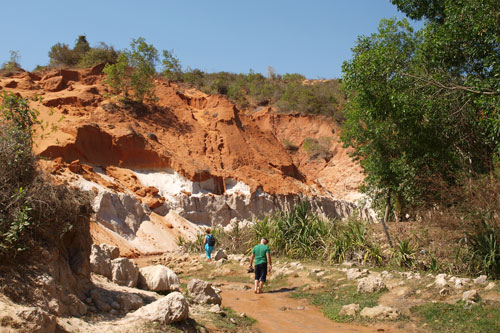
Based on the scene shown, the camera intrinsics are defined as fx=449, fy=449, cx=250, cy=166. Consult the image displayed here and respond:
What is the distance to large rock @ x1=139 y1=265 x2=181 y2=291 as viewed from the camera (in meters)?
8.95

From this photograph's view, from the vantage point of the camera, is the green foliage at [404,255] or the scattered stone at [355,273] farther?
the green foliage at [404,255]

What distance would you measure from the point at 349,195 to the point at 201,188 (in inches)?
584

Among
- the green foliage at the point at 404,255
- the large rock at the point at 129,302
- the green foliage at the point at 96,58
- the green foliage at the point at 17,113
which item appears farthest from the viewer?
the green foliage at the point at 96,58

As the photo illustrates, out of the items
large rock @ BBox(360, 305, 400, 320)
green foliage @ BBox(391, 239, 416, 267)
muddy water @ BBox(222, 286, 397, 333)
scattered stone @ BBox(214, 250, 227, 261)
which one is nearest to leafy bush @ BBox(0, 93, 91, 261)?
muddy water @ BBox(222, 286, 397, 333)

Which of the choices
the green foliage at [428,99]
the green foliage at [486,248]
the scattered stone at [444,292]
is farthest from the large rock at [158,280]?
the green foliage at [428,99]

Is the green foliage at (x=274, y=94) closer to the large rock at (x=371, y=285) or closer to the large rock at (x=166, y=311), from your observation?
the large rock at (x=371, y=285)

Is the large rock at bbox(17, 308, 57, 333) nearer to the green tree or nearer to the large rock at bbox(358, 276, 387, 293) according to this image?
the large rock at bbox(358, 276, 387, 293)

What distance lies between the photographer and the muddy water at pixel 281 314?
7.70 metres

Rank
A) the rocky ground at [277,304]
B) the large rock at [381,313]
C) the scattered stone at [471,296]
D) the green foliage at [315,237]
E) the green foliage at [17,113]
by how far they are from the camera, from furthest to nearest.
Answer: the green foliage at [315,237], the green foliage at [17,113], the large rock at [381,313], the scattered stone at [471,296], the rocky ground at [277,304]

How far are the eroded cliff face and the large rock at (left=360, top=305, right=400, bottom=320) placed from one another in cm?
1130

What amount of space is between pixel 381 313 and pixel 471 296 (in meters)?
1.53

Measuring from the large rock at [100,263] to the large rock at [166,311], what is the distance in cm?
207

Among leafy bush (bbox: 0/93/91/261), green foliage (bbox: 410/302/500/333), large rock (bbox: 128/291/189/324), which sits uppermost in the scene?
leafy bush (bbox: 0/93/91/261)

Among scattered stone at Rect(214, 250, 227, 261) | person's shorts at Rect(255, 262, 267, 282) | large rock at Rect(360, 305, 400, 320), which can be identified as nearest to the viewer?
large rock at Rect(360, 305, 400, 320)
